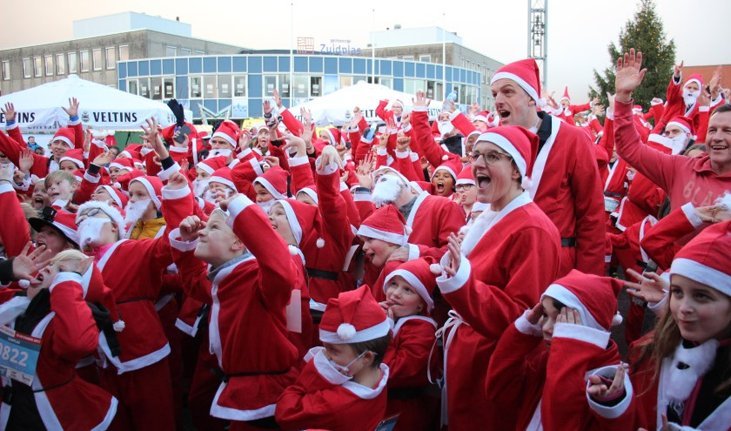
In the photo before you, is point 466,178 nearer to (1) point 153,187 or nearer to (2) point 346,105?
(1) point 153,187

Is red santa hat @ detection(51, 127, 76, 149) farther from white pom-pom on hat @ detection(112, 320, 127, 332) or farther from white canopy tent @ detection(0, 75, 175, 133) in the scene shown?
white pom-pom on hat @ detection(112, 320, 127, 332)

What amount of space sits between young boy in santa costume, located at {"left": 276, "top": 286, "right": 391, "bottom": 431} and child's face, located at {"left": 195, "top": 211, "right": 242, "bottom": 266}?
0.72 meters

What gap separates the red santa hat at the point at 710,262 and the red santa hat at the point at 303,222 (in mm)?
2975

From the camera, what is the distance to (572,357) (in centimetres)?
238

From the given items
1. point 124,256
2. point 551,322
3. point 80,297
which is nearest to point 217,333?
point 80,297

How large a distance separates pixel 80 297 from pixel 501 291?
2.30 metres

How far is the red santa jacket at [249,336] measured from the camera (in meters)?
3.29

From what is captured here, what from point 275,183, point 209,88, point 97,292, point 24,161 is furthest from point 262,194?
point 209,88

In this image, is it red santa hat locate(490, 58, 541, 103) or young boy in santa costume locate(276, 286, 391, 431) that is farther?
red santa hat locate(490, 58, 541, 103)

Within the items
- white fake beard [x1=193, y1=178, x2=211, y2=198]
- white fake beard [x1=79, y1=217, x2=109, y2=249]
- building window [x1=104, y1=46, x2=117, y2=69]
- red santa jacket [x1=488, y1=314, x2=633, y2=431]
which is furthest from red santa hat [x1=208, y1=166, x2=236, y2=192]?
building window [x1=104, y1=46, x2=117, y2=69]

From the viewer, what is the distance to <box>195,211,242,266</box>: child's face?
340 cm

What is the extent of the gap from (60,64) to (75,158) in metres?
63.0

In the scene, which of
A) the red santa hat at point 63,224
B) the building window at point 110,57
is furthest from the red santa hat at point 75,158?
the building window at point 110,57

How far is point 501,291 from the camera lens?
285cm
